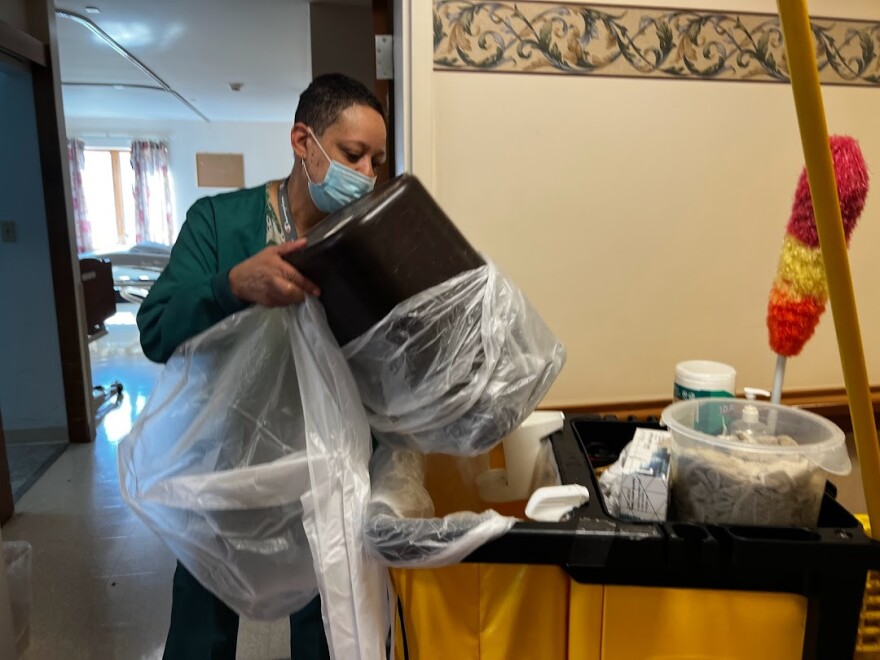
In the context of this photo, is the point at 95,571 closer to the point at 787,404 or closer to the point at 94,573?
the point at 94,573

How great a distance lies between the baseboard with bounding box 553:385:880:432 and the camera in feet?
3.80

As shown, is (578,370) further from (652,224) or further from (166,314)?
(166,314)

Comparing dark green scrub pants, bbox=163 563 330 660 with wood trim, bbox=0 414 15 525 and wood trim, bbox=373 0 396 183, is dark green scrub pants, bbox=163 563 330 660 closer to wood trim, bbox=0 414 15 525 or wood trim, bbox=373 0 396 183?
wood trim, bbox=373 0 396 183

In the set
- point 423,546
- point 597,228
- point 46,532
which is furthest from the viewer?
point 46,532

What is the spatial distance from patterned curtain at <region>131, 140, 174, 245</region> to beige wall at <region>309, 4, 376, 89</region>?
187 inches

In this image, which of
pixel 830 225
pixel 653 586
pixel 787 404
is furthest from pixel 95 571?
pixel 830 225

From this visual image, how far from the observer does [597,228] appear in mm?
1107

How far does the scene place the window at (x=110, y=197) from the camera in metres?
6.95

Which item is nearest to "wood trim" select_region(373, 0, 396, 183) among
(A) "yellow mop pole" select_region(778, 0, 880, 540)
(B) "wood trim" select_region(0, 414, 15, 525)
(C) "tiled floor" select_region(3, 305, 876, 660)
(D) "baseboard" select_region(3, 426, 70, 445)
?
(A) "yellow mop pole" select_region(778, 0, 880, 540)

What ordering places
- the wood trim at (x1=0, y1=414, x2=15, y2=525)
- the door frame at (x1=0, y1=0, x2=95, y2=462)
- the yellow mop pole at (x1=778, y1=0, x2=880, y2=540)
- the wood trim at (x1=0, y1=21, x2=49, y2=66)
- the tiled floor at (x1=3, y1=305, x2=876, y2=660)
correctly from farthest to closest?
the door frame at (x1=0, y1=0, x2=95, y2=462)
the wood trim at (x1=0, y1=21, x2=49, y2=66)
the wood trim at (x1=0, y1=414, x2=15, y2=525)
the tiled floor at (x1=3, y1=305, x2=876, y2=660)
the yellow mop pole at (x1=778, y1=0, x2=880, y2=540)

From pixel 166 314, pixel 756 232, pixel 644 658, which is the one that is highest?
pixel 756 232

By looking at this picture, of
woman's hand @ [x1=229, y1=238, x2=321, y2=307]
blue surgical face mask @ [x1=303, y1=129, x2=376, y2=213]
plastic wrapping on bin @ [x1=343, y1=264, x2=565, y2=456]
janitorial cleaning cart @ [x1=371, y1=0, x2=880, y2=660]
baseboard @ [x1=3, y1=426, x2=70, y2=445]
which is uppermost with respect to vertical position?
blue surgical face mask @ [x1=303, y1=129, x2=376, y2=213]

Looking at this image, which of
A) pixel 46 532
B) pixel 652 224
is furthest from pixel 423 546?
pixel 46 532

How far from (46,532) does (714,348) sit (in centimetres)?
203
